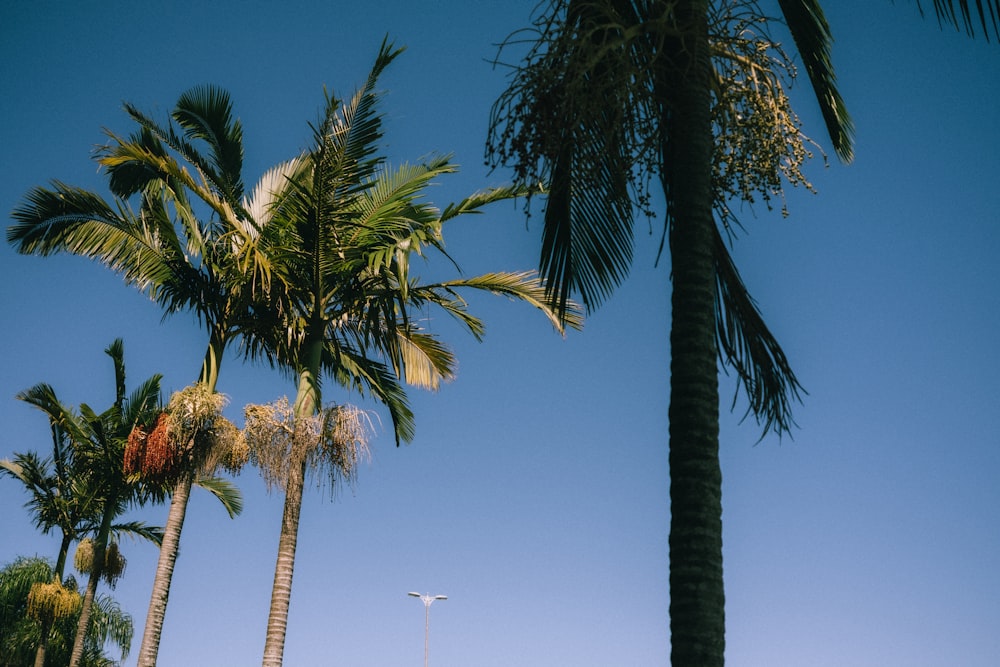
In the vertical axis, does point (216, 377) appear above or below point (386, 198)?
below

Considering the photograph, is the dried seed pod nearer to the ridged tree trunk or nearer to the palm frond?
the ridged tree trunk

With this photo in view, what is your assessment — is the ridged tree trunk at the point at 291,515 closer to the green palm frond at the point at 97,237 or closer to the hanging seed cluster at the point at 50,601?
the green palm frond at the point at 97,237

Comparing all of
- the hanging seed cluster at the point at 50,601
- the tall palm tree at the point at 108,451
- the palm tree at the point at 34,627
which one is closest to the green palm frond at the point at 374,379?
the tall palm tree at the point at 108,451

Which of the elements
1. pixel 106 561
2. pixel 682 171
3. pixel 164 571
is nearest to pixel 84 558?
pixel 106 561

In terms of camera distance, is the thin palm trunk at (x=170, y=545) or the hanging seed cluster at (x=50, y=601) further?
the hanging seed cluster at (x=50, y=601)

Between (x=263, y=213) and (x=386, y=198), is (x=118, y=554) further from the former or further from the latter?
(x=386, y=198)

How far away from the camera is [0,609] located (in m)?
32.1

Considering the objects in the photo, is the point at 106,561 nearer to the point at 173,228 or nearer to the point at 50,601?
the point at 50,601

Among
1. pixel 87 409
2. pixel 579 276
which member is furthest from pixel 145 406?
pixel 579 276

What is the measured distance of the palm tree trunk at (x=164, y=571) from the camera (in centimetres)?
1049

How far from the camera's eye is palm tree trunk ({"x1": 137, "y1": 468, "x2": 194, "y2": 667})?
34.4 feet

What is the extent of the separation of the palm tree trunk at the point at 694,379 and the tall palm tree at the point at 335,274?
17.4ft

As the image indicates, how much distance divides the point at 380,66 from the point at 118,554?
1261 centimetres

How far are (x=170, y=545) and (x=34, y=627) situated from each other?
2433 centimetres
